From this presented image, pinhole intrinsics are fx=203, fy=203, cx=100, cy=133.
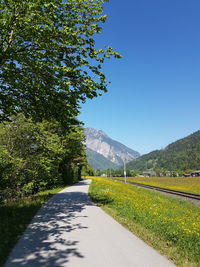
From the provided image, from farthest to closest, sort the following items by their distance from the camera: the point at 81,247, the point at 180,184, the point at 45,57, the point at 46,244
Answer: the point at 180,184
the point at 45,57
the point at 46,244
the point at 81,247

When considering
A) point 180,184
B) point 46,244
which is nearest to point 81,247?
point 46,244

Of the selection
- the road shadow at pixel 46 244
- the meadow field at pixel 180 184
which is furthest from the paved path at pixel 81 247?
the meadow field at pixel 180 184

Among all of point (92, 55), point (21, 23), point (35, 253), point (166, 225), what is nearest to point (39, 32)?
point (21, 23)

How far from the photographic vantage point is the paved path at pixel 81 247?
4.45 meters

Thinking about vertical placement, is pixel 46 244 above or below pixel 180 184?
above

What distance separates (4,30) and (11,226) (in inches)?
259

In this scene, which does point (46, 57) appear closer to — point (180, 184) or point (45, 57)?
point (45, 57)

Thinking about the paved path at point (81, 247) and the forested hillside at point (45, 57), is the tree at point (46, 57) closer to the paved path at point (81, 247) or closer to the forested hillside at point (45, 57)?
the forested hillside at point (45, 57)

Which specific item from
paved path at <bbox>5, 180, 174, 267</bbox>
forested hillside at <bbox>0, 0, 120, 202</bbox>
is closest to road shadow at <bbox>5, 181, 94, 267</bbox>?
paved path at <bbox>5, 180, 174, 267</bbox>

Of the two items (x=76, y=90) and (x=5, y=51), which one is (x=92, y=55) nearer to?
(x=76, y=90)

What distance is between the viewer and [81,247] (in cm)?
532

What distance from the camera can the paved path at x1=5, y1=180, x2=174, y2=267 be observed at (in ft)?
14.6

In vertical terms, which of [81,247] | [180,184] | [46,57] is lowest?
[180,184]

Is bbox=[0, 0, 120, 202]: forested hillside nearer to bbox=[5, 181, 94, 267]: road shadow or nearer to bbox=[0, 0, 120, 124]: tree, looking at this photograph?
bbox=[0, 0, 120, 124]: tree
